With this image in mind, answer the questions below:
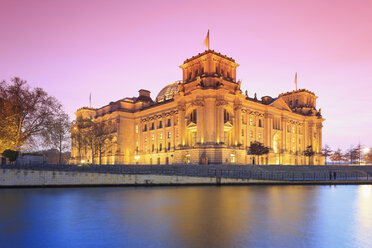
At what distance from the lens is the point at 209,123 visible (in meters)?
68.2

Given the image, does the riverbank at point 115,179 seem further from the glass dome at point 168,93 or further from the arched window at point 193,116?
the glass dome at point 168,93

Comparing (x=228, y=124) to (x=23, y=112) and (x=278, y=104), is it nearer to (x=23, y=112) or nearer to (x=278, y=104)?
(x=278, y=104)

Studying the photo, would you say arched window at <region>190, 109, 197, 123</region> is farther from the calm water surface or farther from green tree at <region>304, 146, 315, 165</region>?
the calm water surface

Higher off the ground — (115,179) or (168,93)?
(168,93)

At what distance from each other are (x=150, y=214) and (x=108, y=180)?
24070 millimetres

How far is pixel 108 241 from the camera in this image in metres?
10.3

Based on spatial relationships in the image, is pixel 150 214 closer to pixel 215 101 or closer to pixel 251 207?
pixel 251 207

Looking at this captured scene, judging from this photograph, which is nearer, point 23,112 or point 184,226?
point 184,226

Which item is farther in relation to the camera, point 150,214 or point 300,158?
point 300,158

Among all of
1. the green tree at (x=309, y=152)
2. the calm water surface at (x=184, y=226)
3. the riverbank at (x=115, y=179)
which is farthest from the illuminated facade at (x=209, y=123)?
the calm water surface at (x=184, y=226)

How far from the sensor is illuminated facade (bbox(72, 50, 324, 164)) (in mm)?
68938

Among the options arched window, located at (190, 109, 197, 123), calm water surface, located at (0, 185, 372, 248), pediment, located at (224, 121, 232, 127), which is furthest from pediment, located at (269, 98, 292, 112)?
calm water surface, located at (0, 185, 372, 248)

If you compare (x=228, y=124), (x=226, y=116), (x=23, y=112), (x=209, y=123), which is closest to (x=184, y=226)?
(x=23, y=112)

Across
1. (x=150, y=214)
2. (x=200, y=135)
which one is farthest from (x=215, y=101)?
(x=150, y=214)
